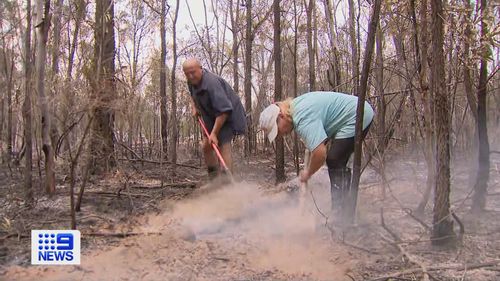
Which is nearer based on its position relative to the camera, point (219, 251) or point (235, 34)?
point (219, 251)

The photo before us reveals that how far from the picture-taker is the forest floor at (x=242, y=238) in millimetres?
2650

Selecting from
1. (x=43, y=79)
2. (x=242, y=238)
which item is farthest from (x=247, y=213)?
(x=43, y=79)

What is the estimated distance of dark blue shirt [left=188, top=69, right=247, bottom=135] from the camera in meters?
4.46

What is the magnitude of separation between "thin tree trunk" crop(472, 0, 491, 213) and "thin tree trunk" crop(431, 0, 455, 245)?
69 centimetres

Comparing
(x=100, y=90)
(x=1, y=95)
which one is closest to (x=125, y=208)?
(x=100, y=90)

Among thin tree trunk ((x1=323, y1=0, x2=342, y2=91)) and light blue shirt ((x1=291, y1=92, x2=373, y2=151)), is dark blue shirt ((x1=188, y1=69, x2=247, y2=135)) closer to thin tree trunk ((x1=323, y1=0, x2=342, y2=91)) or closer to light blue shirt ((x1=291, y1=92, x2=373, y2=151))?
light blue shirt ((x1=291, y1=92, x2=373, y2=151))

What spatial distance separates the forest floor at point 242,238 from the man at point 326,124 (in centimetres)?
38

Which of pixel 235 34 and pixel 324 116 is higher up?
pixel 235 34

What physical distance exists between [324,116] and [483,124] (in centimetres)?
124

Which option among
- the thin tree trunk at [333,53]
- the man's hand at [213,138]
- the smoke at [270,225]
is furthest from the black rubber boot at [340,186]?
the thin tree trunk at [333,53]

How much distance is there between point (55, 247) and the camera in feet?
9.60

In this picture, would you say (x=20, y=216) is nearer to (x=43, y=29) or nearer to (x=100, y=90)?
(x=100, y=90)

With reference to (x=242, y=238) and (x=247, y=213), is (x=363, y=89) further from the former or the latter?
(x=247, y=213)

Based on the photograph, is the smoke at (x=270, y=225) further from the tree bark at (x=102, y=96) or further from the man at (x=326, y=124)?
the tree bark at (x=102, y=96)
